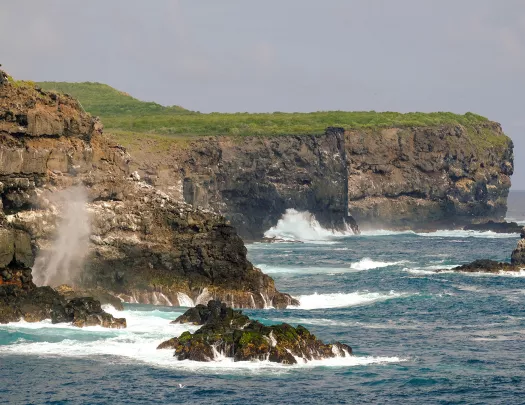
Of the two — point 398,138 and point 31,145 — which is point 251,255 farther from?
point 398,138

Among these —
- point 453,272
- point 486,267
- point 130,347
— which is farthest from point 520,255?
point 130,347

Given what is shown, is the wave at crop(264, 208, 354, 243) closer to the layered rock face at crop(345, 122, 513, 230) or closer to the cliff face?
the cliff face

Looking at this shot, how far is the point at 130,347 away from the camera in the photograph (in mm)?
49125

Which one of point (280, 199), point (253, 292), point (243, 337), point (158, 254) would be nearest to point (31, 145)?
point (158, 254)

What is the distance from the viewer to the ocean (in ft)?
135

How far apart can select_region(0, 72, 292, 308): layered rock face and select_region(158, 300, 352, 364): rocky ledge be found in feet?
48.0

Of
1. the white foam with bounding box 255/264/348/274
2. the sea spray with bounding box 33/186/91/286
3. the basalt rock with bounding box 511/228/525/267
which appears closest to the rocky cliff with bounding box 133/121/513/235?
the white foam with bounding box 255/264/348/274

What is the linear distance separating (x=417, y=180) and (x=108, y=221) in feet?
361

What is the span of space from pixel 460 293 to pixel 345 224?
262 ft

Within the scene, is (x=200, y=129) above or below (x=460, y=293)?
above

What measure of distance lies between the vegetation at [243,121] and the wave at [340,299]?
73457 millimetres

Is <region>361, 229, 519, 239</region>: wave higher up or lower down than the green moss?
higher up

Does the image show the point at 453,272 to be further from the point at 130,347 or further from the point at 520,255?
the point at 130,347

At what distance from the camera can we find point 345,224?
153 m
